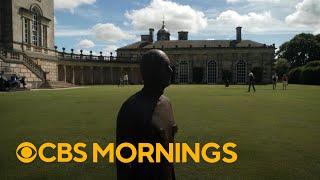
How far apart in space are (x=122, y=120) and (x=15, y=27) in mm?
38083

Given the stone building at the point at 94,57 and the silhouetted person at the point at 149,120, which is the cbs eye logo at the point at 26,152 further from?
the stone building at the point at 94,57

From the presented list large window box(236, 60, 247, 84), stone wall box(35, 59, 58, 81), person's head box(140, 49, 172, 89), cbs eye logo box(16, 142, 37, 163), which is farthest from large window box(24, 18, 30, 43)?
large window box(236, 60, 247, 84)

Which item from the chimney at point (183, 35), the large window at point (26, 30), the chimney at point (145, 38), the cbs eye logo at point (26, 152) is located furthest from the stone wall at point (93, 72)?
the cbs eye logo at point (26, 152)

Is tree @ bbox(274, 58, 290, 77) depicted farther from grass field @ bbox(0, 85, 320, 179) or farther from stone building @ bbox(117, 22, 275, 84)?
grass field @ bbox(0, 85, 320, 179)

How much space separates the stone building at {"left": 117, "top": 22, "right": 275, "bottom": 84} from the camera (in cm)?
7625

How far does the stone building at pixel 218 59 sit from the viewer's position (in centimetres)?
7625

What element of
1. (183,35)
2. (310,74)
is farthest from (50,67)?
(183,35)

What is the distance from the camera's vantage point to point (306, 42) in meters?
97.0

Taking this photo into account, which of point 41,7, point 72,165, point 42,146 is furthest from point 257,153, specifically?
point 41,7

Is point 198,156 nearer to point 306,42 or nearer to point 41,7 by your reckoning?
point 41,7

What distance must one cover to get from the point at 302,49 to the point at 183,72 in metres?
38.5

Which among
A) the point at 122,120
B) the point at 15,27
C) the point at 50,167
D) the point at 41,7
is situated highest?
the point at 41,7

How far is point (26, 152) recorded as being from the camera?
759 cm

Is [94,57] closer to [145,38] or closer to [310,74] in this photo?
[145,38]
